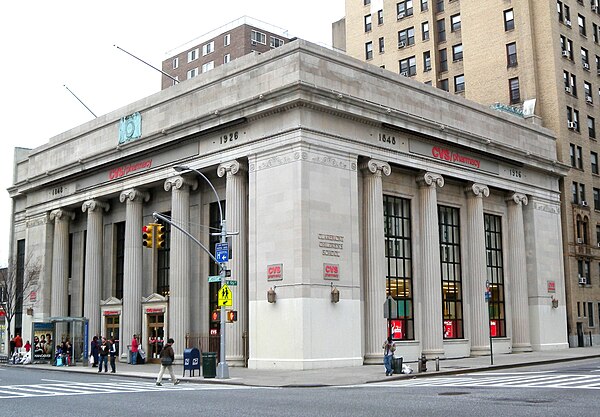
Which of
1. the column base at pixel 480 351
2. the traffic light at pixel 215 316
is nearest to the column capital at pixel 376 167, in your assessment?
the traffic light at pixel 215 316

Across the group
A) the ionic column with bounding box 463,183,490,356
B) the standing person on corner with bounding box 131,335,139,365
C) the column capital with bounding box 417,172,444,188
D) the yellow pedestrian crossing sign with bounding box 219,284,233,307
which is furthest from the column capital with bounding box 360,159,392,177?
the standing person on corner with bounding box 131,335,139,365

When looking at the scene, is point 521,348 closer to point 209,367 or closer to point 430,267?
point 430,267

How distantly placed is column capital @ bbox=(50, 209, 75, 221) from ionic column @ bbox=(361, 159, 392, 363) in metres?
26.4

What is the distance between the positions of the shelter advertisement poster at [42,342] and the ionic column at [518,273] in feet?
104

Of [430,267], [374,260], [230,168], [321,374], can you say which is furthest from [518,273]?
[321,374]

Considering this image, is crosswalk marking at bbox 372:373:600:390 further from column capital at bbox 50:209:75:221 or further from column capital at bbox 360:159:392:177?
column capital at bbox 50:209:75:221

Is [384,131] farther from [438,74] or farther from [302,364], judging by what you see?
[438,74]

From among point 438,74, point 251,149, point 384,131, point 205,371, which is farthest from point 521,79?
point 205,371

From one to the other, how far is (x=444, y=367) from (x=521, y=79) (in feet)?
106

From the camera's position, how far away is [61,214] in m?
56.3

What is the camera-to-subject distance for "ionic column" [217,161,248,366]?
132 ft

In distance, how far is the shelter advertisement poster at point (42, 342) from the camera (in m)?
48.9

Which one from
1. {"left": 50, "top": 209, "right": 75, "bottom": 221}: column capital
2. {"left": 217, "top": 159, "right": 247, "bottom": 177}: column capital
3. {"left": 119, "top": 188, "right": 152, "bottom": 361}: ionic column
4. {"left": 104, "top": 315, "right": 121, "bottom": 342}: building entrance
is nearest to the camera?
{"left": 217, "top": 159, "right": 247, "bottom": 177}: column capital

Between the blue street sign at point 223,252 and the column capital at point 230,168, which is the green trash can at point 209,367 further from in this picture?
the column capital at point 230,168
